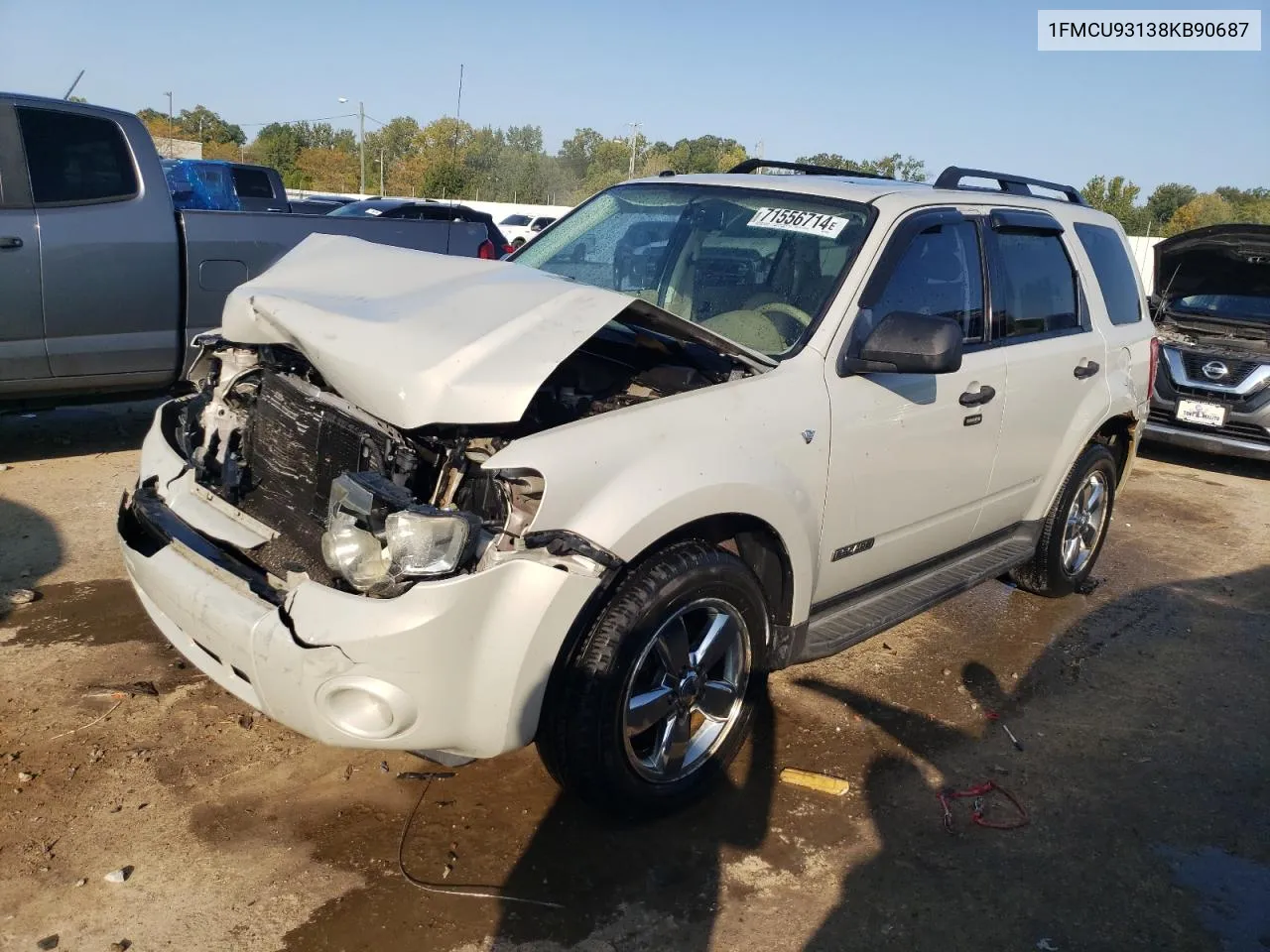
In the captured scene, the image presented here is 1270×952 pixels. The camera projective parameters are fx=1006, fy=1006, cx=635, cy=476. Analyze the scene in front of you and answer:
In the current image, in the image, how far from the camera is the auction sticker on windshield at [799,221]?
368 cm

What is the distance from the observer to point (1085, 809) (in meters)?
3.41

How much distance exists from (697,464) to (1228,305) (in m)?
8.74

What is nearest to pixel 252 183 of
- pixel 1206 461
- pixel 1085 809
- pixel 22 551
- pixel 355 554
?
pixel 22 551

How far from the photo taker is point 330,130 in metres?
59.9

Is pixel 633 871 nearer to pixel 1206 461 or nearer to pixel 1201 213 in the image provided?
pixel 1206 461

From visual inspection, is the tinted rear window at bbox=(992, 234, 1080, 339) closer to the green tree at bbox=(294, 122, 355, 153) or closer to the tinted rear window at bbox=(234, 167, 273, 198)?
the tinted rear window at bbox=(234, 167, 273, 198)

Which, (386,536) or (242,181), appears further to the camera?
(242,181)

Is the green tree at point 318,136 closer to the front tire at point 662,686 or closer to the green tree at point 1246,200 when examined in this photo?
the green tree at point 1246,200

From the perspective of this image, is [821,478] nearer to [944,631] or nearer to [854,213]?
[854,213]

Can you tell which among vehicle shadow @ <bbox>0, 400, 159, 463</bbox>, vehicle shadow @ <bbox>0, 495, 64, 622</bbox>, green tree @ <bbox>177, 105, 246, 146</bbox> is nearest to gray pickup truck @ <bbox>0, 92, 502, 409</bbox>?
vehicle shadow @ <bbox>0, 400, 159, 463</bbox>

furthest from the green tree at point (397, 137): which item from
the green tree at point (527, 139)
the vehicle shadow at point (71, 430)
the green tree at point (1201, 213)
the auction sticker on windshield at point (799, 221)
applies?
the green tree at point (1201, 213)

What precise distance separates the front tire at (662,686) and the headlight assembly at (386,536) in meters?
0.47

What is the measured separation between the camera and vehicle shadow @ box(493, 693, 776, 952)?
2.62 meters

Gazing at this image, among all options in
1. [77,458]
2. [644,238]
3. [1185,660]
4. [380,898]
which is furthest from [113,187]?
[1185,660]
